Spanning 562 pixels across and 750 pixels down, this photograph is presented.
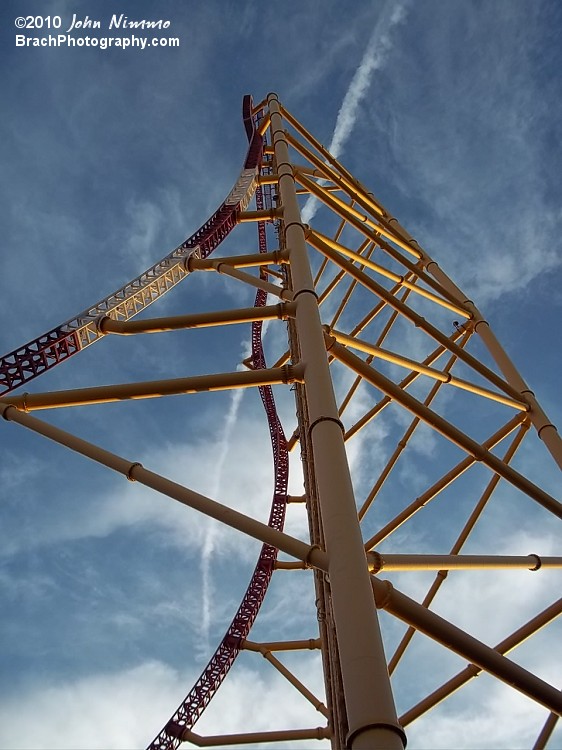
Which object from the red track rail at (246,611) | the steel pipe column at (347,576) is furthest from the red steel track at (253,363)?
the steel pipe column at (347,576)

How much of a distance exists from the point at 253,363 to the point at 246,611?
6.20 meters

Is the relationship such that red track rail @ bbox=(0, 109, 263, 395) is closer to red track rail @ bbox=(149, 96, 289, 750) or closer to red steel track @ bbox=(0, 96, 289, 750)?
red steel track @ bbox=(0, 96, 289, 750)

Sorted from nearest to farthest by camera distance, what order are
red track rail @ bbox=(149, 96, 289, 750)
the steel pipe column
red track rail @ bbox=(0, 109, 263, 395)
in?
the steel pipe column, red track rail @ bbox=(0, 109, 263, 395), red track rail @ bbox=(149, 96, 289, 750)

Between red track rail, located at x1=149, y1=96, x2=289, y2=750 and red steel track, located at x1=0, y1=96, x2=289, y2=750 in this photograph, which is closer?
red steel track, located at x1=0, y1=96, x2=289, y2=750

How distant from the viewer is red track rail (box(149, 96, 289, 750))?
10.3 metres

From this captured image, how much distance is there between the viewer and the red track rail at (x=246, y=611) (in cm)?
1026

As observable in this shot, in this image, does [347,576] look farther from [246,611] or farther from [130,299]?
[246,611]

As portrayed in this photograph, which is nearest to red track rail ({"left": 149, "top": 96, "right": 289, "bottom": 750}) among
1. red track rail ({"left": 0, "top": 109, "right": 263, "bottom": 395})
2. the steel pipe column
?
red track rail ({"left": 0, "top": 109, "right": 263, "bottom": 395})

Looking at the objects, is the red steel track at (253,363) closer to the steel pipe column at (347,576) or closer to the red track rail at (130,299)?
the red track rail at (130,299)

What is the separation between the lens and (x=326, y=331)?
615 centimetres

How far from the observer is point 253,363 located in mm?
15836

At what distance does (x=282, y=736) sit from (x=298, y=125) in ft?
32.6

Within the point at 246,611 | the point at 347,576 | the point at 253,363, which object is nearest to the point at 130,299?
the point at 347,576

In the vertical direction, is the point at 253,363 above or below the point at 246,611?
above
